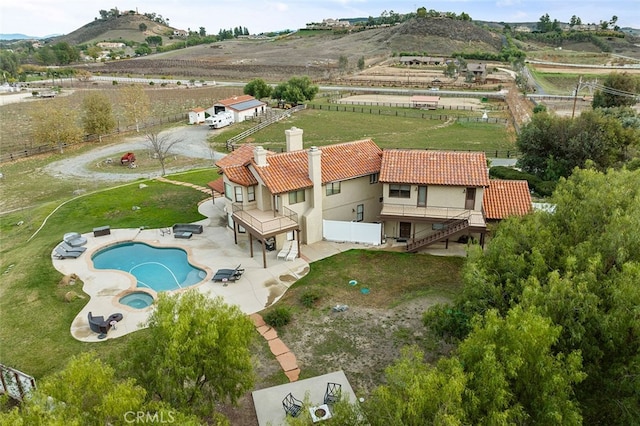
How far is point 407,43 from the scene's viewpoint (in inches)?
7707

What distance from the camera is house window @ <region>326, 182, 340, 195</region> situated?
30277 mm

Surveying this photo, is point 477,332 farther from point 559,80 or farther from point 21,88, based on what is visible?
point 21,88

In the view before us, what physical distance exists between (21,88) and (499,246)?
135294 mm

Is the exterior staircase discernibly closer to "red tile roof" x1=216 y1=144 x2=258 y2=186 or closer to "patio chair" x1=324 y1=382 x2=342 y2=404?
"red tile roof" x1=216 y1=144 x2=258 y2=186

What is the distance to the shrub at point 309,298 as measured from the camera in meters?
22.7

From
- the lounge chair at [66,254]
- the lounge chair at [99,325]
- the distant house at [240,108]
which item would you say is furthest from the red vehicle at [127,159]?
the lounge chair at [99,325]

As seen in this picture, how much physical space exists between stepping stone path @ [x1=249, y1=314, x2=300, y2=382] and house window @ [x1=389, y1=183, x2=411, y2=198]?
12644 millimetres

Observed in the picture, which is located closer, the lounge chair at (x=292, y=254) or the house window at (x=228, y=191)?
the lounge chair at (x=292, y=254)

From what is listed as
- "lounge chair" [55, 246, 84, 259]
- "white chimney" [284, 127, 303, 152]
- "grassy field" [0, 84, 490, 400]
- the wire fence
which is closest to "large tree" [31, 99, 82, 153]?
the wire fence

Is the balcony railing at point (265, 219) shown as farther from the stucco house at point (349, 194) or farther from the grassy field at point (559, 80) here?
the grassy field at point (559, 80)

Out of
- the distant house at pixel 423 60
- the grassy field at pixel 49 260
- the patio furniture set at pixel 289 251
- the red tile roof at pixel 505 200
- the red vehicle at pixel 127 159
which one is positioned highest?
the distant house at pixel 423 60

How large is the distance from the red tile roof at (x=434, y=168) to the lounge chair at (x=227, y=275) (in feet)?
35.6

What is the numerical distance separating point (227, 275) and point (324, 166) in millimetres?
10012

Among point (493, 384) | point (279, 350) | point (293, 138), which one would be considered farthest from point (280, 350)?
point (293, 138)
